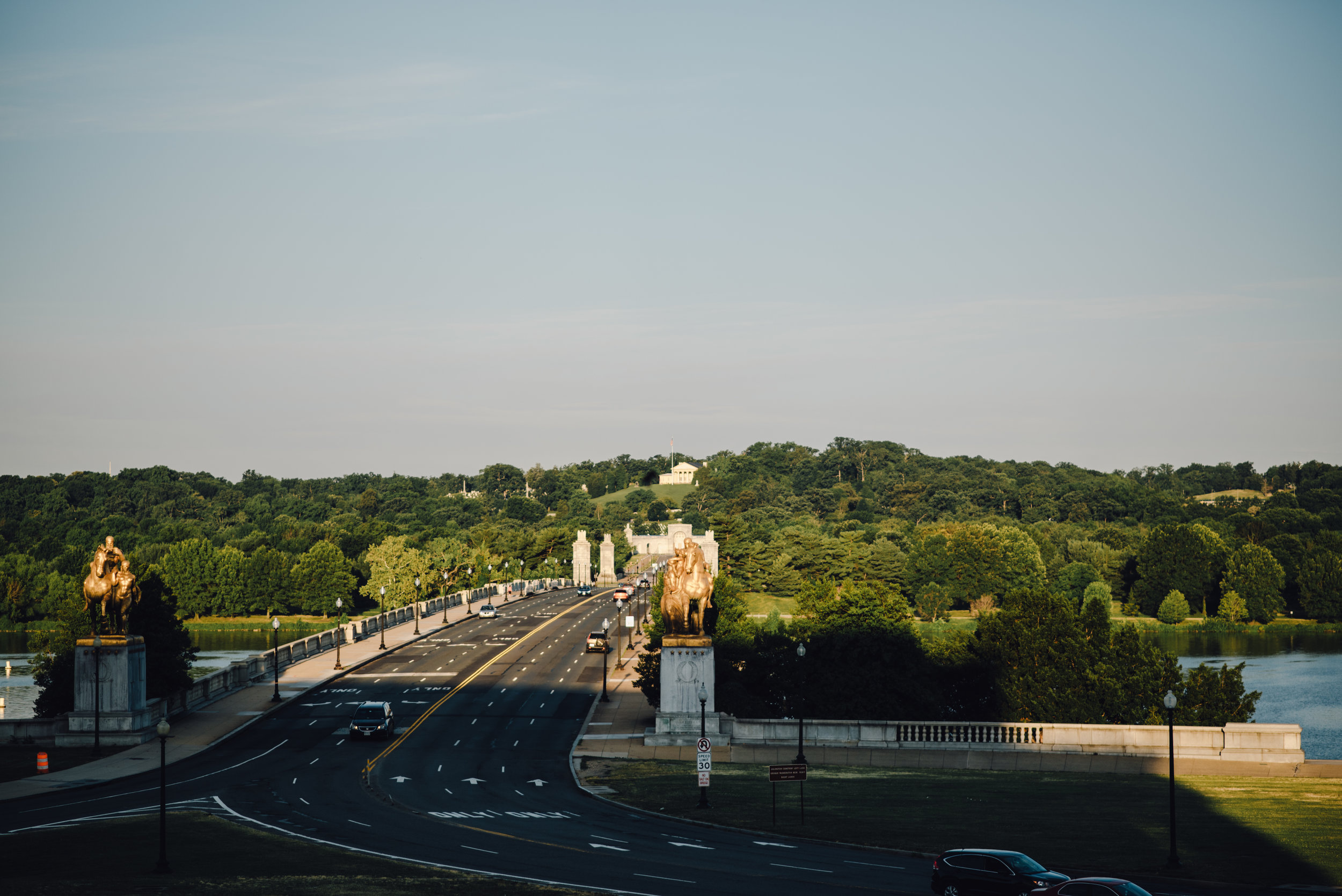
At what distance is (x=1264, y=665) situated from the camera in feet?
358

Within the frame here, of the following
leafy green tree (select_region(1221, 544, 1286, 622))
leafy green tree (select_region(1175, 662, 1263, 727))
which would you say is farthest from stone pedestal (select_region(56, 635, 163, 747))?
leafy green tree (select_region(1221, 544, 1286, 622))

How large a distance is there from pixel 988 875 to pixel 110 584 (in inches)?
1578

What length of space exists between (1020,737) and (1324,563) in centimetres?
12086

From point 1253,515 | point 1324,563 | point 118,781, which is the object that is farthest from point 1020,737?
point 1253,515

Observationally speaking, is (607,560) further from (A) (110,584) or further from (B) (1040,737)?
(B) (1040,737)

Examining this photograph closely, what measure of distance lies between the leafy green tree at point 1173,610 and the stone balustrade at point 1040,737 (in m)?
110

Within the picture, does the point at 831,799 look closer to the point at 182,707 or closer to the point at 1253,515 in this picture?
the point at 182,707

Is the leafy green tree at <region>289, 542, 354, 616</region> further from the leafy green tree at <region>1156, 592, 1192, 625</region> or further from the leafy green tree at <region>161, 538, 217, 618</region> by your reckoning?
the leafy green tree at <region>1156, 592, 1192, 625</region>

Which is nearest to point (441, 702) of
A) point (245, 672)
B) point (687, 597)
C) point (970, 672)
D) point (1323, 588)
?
point (245, 672)

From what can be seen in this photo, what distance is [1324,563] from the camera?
14638 centimetres

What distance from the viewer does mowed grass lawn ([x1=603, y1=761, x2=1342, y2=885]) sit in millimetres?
29172

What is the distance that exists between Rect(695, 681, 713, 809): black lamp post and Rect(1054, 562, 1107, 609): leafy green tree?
392 ft

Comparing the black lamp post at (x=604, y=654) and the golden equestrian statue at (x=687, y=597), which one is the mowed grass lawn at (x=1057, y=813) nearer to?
the golden equestrian statue at (x=687, y=597)

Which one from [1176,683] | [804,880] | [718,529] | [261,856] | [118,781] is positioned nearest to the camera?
[804,880]
